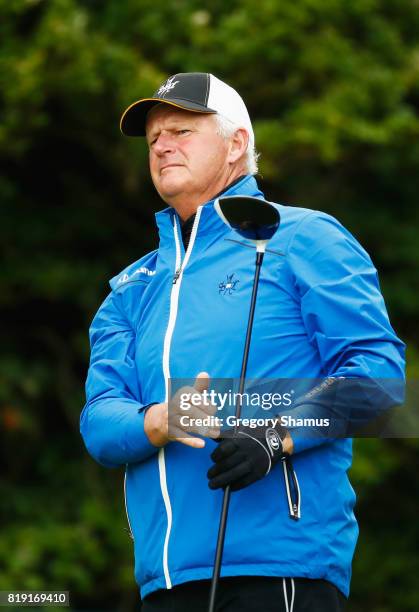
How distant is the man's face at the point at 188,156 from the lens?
3418 millimetres

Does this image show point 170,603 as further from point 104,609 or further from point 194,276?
point 104,609

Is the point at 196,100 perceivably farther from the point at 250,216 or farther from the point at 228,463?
the point at 228,463

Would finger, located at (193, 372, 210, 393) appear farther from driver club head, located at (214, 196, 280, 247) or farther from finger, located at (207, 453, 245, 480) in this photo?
driver club head, located at (214, 196, 280, 247)

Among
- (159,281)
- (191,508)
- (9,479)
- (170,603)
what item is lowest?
(9,479)

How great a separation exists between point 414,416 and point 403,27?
254 inches

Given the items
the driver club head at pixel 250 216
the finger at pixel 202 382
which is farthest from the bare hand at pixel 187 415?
the driver club head at pixel 250 216

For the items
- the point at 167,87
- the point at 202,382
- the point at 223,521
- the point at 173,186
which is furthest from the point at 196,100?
the point at 223,521

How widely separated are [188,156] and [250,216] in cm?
49

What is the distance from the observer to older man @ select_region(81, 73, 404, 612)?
2855 millimetres

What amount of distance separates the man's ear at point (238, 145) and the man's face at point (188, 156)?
0.03 metres

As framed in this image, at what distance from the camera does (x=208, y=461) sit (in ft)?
9.79

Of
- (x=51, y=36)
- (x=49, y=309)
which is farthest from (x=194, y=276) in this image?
(x=49, y=309)

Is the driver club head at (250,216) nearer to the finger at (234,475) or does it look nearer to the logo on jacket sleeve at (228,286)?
the logo on jacket sleeve at (228,286)

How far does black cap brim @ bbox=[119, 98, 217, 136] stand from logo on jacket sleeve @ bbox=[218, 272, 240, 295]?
0.59m
